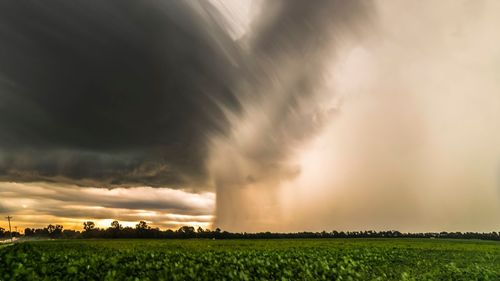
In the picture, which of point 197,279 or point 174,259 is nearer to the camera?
point 197,279

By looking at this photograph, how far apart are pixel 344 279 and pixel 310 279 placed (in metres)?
2.25

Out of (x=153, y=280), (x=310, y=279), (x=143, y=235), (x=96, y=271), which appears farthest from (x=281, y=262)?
(x=143, y=235)

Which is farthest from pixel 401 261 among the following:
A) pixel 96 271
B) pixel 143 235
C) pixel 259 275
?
pixel 143 235

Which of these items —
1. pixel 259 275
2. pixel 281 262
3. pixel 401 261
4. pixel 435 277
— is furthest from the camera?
pixel 401 261

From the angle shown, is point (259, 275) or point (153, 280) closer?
point (153, 280)

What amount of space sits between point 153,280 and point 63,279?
3242 millimetres

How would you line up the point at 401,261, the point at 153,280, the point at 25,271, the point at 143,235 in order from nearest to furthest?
the point at 25,271 < the point at 153,280 < the point at 401,261 < the point at 143,235

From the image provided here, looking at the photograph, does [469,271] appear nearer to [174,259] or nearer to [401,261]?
[401,261]

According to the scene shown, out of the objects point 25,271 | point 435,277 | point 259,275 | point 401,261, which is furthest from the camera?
point 401,261

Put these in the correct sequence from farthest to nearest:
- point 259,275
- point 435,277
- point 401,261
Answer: point 401,261, point 435,277, point 259,275

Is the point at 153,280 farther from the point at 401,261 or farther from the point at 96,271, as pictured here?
the point at 401,261

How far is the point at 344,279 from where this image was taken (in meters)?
19.9

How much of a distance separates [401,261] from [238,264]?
70.8ft

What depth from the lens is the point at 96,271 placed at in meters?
15.4
